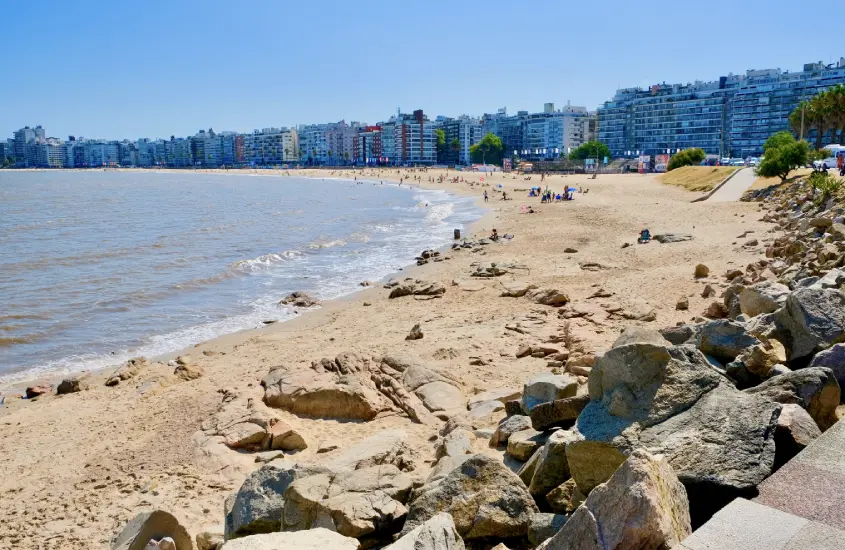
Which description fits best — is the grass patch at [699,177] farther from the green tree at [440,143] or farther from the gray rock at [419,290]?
the green tree at [440,143]

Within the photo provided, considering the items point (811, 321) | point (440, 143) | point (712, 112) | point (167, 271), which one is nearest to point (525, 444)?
point (811, 321)

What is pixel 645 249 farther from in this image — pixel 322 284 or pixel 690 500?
pixel 690 500

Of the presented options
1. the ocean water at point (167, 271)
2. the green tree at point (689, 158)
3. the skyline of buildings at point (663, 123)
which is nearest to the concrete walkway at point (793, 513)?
the ocean water at point (167, 271)

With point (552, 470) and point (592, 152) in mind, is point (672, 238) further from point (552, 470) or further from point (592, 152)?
point (592, 152)

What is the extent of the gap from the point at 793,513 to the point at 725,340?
2870mm

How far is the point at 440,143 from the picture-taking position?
192750 millimetres

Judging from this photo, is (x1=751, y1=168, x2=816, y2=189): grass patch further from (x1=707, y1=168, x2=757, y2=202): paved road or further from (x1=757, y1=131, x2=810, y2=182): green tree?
(x1=707, y1=168, x2=757, y2=202): paved road

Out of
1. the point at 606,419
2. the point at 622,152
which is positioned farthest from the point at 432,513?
the point at 622,152

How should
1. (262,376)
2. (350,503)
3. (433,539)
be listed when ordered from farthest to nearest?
(262,376), (350,503), (433,539)

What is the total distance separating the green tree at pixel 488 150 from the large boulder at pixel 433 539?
15669 centimetres

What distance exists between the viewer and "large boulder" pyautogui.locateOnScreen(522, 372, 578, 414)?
6672 millimetres

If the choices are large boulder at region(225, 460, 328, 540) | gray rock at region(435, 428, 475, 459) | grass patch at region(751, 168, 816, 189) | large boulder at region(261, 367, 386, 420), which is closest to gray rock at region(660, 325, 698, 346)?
gray rock at region(435, 428, 475, 459)

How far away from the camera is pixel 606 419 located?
491 cm

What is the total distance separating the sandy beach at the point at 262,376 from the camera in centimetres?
746
